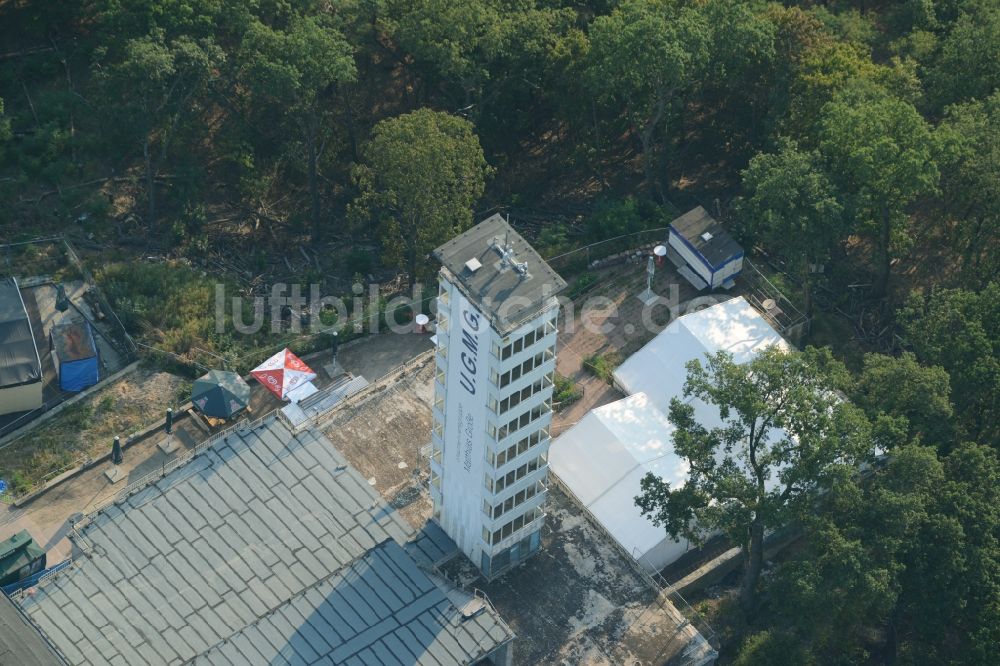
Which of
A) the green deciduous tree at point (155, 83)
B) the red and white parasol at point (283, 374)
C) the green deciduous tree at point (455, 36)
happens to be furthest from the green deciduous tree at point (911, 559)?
the green deciduous tree at point (155, 83)

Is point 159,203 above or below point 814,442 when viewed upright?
above

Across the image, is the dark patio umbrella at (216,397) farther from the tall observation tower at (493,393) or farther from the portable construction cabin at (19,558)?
the tall observation tower at (493,393)

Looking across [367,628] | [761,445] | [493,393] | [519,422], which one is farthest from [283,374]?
[761,445]

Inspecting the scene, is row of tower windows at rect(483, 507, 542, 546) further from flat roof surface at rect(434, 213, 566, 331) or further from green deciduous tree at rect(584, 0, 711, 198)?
green deciduous tree at rect(584, 0, 711, 198)

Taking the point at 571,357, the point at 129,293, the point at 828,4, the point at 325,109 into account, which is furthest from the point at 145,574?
the point at 828,4

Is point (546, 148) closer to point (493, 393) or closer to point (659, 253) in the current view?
point (659, 253)

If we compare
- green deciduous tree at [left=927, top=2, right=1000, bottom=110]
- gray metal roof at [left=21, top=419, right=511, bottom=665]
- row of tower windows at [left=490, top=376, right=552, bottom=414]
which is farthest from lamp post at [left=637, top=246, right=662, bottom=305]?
row of tower windows at [left=490, top=376, right=552, bottom=414]

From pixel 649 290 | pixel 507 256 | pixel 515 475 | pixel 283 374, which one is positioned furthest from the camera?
pixel 649 290

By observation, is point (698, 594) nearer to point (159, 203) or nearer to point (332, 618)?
point (332, 618)
